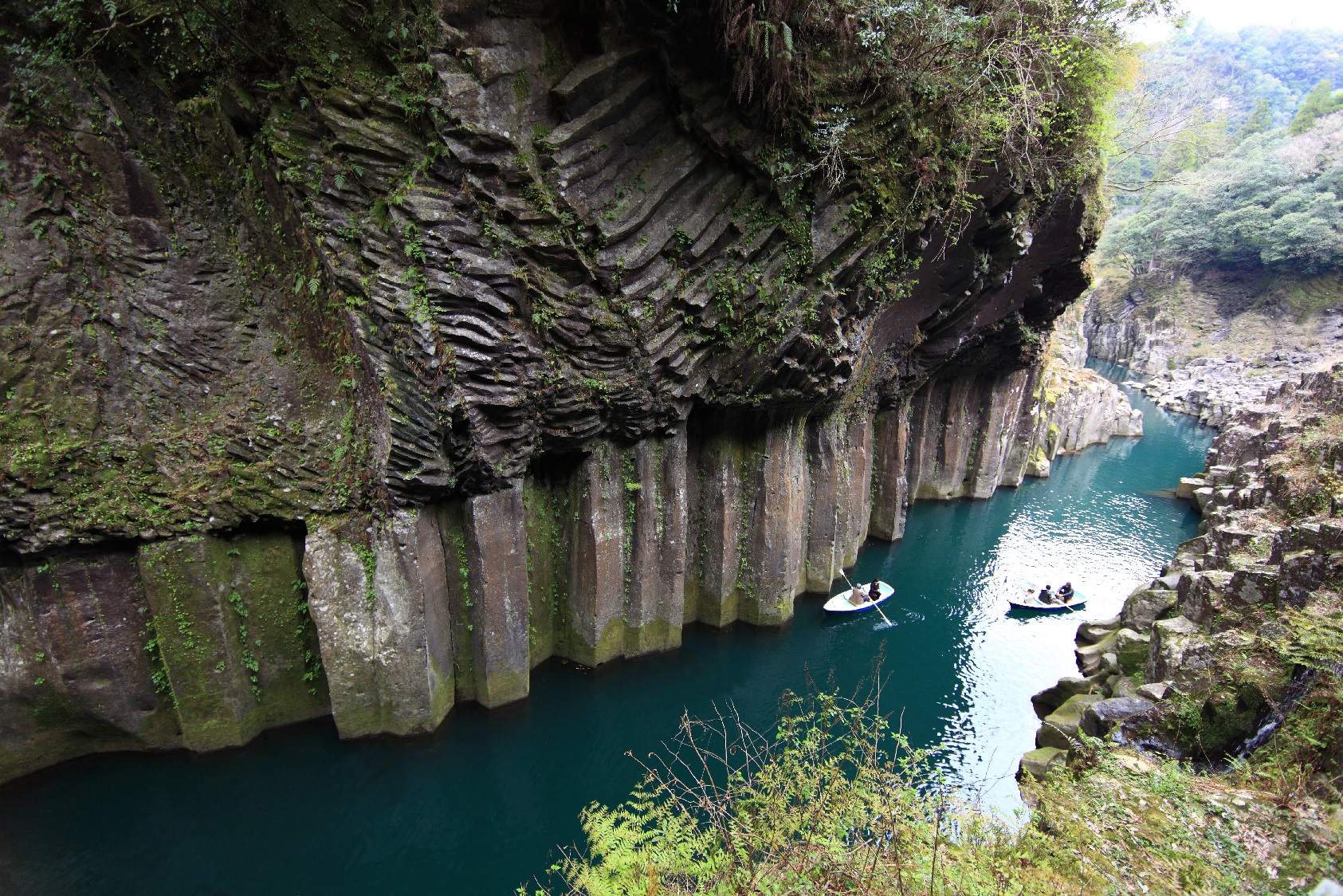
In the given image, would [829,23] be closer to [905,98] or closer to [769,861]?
[905,98]

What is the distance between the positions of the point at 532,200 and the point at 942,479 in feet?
55.9

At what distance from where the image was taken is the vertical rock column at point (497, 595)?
965 cm

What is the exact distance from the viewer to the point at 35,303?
787cm

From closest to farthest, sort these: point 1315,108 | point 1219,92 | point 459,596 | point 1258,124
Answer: point 459,596 < point 1219,92 < point 1315,108 < point 1258,124

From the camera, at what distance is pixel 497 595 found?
9938 millimetres

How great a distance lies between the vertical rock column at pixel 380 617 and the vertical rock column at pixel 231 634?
0.67 meters

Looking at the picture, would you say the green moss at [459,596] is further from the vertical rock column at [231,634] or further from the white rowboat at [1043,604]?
the white rowboat at [1043,604]

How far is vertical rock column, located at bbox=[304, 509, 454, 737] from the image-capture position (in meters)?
8.76

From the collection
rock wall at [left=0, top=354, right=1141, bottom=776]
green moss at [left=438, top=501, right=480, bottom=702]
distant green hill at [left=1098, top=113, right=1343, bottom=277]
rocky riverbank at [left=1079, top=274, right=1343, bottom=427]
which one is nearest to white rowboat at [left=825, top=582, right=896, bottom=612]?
rock wall at [left=0, top=354, right=1141, bottom=776]

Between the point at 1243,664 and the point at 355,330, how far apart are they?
10512 mm

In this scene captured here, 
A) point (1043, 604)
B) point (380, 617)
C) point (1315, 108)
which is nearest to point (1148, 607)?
point (1043, 604)

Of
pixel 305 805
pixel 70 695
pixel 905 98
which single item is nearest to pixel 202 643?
pixel 70 695

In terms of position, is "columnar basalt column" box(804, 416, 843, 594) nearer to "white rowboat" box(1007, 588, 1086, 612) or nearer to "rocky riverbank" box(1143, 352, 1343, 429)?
"white rowboat" box(1007, 588, 1086, 612)

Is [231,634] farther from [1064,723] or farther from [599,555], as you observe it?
A: [1064,723]
